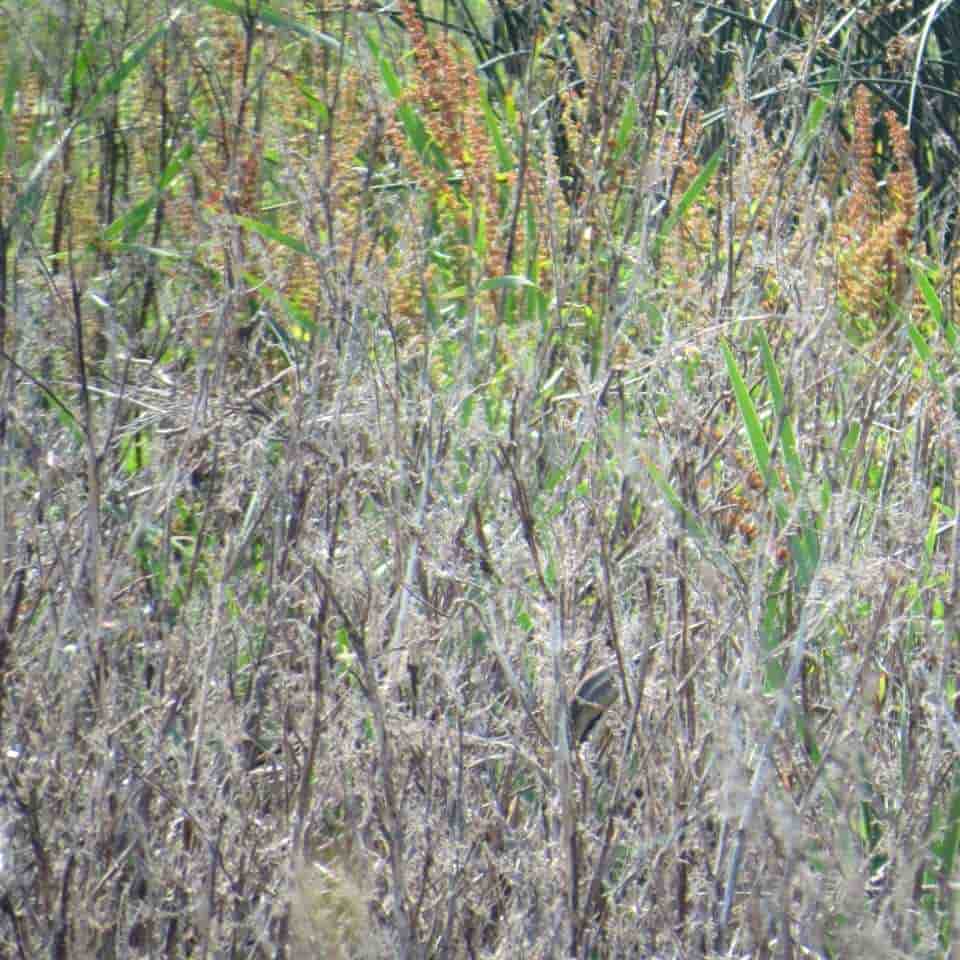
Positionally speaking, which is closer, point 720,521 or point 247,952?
point 247,952

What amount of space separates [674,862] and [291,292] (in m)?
1.23

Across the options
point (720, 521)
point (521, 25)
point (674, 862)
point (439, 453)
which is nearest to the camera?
point (674, 862)

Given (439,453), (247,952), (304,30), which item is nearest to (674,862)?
(247,952)

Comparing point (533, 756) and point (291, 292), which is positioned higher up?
point (291, 292)

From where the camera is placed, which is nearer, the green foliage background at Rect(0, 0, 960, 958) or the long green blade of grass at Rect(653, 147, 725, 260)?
the green foliage background at Rect(0, 0, 960, 958)

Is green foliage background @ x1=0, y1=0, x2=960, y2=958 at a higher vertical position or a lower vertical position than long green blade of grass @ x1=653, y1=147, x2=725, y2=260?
lower

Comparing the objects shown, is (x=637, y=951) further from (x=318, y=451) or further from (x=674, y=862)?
(x=318, y=451)

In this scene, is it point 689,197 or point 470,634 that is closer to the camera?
point 470,634

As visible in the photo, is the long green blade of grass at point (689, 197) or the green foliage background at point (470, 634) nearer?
the green foliage background at point (470, 634)

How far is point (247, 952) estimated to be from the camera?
1505 millimetres

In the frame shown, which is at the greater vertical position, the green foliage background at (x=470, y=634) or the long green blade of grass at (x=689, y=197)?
the long green blade of grass at (x=689, y=197)

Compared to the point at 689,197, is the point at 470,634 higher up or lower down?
lower down

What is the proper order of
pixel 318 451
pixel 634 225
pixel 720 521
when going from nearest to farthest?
pixel 318 451 → pixel 720 521 → pixel 634 225

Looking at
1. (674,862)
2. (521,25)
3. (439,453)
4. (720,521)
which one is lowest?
(674,862)
